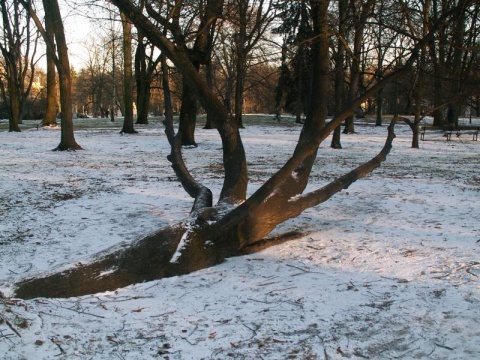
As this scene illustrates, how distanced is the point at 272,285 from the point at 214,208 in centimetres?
135

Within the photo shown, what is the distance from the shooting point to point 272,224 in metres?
5.51

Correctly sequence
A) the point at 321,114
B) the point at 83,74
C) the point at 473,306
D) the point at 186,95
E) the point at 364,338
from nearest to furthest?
the point at 364,338 → the point at 473,306 → the point at 321,114 → the point at 186,95 → the point at 83,74

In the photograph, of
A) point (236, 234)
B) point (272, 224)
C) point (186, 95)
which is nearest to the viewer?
point (236, 234)

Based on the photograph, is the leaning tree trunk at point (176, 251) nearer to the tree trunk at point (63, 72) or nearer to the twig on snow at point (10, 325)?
the twig on snow at point (10, 325)

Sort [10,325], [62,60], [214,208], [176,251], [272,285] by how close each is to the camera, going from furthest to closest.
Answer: [62,60] → [214,208] → [176,251] → [272,285] → [10,325]

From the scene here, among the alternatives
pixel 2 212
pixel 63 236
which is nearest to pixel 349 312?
pixel 63 236

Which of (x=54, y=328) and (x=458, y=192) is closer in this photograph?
(x=54, y=328)

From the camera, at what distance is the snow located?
10.3 ft

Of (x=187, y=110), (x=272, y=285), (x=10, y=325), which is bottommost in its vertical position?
(x=272, y=285)

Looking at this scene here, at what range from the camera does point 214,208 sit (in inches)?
208

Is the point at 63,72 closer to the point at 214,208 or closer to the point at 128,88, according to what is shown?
the point at 128,88

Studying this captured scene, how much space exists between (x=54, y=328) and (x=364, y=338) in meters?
2.31

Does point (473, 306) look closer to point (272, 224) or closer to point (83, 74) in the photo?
point (272, 224)

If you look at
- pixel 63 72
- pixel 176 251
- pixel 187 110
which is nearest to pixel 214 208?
pixel 176 251
